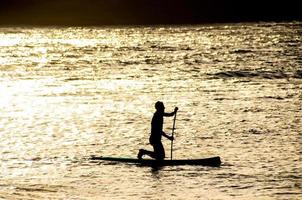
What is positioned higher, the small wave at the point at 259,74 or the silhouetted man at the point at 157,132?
the small wave at the point at 259,74

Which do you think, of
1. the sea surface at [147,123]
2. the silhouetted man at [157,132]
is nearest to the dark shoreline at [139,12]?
the sea surface at [147,123]

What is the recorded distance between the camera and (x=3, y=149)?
91.3ft

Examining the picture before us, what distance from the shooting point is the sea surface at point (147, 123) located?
846 inches

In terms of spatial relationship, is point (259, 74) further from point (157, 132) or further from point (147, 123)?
point (157, 132)

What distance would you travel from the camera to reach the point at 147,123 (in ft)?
115

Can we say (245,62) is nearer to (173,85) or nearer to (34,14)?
(173,85)

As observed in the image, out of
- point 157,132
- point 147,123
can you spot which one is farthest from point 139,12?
point 157,132

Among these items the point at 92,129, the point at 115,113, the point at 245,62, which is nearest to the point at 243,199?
the point at 92,129

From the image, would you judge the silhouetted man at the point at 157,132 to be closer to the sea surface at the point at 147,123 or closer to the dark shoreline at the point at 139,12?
the sea surface at the point at 147,123

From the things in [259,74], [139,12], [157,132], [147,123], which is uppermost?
[139,12]

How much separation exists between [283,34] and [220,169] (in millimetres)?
103094

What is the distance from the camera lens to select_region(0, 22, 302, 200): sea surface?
2150 centimetres

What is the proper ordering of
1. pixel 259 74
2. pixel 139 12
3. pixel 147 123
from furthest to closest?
pixel 139 12
pixel 259 74
pixel 147 123

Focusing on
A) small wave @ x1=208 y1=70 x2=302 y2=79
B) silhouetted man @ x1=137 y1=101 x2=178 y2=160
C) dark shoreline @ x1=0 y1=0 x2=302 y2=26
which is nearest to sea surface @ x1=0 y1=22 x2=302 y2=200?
small wave @ x1=208 y1=70 x2=302 y2=79
